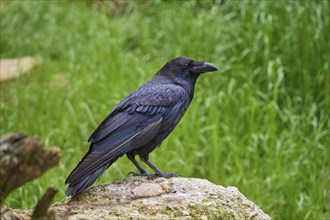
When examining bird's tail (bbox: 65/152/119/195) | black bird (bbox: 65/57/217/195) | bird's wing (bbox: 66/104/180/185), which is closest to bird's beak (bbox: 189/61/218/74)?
black bird (bbox: 65/57/217/195)

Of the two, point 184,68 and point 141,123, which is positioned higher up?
point 184,68

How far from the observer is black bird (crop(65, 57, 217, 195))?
3260 mm

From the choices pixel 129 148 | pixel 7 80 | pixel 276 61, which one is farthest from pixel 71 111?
pixel 129 148

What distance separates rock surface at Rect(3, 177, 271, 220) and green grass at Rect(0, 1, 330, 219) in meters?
1.60

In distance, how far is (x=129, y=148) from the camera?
346 centimetres

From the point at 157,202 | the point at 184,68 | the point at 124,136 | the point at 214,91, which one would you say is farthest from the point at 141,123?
the point at 214,91

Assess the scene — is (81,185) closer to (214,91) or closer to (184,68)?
(184,68)

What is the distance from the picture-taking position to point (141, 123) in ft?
11.7

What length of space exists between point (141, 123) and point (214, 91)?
9.08 feet

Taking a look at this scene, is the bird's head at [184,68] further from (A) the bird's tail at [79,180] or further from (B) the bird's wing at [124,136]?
(A) the bird's tail at [79,180]

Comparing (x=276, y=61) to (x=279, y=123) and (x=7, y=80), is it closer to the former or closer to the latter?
(x=279, y=123)

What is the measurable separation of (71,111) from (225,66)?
60.5 inches

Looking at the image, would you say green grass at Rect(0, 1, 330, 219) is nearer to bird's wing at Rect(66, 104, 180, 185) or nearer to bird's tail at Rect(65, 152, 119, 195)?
bird's wing at Rect(66, 104, 180, 185)

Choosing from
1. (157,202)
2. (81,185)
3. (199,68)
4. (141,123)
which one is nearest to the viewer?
(157,202)
